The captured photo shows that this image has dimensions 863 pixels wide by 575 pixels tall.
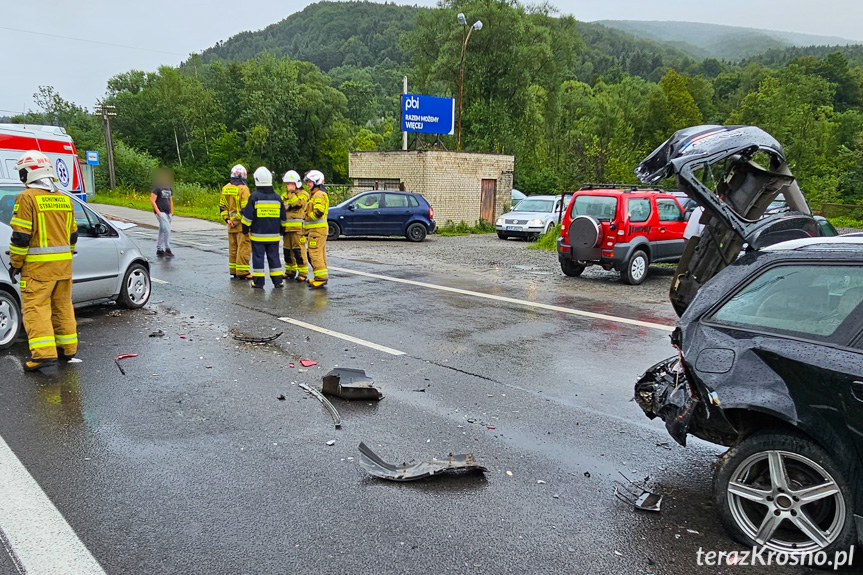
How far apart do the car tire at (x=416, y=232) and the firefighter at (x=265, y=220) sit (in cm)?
1110

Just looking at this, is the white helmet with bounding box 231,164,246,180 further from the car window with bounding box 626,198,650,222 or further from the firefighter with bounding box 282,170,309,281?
the car window with bounding box 626,198,650,222

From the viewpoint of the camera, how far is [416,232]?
2159 cm

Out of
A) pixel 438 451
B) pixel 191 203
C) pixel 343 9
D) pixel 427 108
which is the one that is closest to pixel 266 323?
pixel 438 451

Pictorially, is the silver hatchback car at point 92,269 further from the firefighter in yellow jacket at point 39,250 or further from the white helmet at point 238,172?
the white helmet at point 238,172

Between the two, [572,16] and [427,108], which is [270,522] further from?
[572,16]

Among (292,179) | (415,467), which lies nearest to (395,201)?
(292,179)

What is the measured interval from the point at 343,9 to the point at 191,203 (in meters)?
117

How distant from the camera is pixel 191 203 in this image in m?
35.8

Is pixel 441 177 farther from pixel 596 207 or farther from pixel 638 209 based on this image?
pixel 638 209

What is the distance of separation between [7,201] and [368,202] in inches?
580

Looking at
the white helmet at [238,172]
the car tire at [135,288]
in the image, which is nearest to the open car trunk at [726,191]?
the car tire at [135,288]

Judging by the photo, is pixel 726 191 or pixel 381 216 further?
pixel 381 216

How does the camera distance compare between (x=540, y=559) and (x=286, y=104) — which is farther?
(x=286, y=104)

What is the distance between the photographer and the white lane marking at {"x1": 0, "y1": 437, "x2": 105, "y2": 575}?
2.95 m
